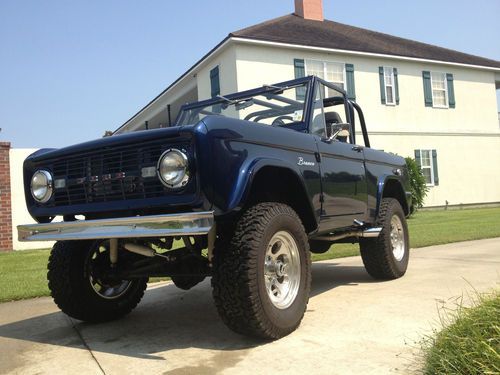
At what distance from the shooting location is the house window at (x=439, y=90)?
813 inches

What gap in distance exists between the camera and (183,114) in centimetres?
544

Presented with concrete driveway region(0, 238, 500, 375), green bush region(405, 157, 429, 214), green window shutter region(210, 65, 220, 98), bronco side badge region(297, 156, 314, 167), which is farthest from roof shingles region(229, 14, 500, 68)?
bronco side badge region(297, 156, 314, 167)

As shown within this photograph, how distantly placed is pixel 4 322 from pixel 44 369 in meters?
A: 1.59

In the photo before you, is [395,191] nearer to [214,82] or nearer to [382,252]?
[382,252]

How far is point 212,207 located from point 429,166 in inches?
746

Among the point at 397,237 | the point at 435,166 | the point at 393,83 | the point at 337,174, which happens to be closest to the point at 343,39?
the point at 393,83

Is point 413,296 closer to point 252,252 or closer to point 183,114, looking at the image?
point 252,252

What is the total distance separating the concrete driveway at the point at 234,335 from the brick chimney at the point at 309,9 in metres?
17.4

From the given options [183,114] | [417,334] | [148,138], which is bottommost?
[417,334]

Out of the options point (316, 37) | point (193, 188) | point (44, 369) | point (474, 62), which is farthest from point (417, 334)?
point (474, 62)

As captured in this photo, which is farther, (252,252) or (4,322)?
(4,322)

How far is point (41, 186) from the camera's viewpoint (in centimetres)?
372

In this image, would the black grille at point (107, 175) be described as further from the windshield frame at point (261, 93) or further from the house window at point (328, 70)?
the house window at point (328, 70)

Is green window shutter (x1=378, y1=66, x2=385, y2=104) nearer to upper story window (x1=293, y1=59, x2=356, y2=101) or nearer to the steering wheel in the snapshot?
upper story window (x1=293, y1=59, x2=356, y2=101)
